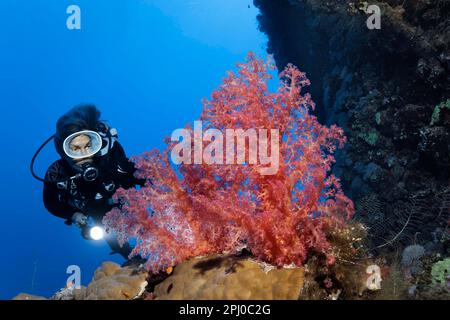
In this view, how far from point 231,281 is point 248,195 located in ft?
2.68

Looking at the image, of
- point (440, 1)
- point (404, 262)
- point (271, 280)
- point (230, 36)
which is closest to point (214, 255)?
point (271, 280)

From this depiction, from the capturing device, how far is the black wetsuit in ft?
17.8

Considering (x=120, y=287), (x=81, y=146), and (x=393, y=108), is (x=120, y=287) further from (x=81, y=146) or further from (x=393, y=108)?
(x=393, y=108)

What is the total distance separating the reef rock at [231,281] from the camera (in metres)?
2.83

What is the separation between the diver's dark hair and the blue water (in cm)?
6692

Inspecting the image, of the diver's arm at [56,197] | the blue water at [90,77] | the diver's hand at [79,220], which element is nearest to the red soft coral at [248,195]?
the diver's hand at [79,220]

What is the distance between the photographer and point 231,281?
2971 millimetres

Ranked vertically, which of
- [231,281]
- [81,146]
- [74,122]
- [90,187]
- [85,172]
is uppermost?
[74,122]

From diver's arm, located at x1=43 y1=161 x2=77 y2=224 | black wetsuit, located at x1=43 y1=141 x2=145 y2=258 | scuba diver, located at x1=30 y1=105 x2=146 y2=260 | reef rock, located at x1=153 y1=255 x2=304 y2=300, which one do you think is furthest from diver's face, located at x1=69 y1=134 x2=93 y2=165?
reef rock, located at x1=153 y1=255 x2=304 y2=300

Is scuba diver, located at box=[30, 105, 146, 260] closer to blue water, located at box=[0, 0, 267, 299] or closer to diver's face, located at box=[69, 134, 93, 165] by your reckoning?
diver's face, located at box=[69, 134, 93, 165]

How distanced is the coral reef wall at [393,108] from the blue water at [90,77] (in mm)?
67063

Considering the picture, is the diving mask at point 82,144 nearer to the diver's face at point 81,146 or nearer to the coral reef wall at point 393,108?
the diver's face at point 81,146

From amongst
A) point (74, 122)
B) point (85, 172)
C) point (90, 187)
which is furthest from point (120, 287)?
point (74, 122)

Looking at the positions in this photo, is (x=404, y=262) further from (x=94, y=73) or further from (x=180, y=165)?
(x=94, y=73)
